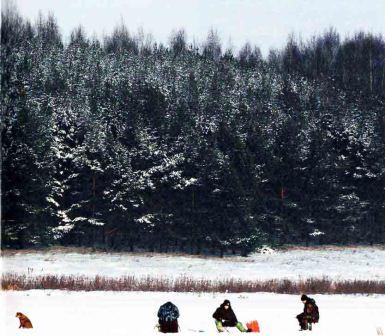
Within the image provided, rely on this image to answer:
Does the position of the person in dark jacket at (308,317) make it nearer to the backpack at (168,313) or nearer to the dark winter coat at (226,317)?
the dark winter coat at (226,317)

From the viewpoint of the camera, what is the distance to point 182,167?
58312mm

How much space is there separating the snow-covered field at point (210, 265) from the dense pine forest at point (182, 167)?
2.07 meters

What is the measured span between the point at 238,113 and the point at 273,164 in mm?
7616

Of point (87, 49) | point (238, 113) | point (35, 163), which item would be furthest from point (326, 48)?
point (35, 163)

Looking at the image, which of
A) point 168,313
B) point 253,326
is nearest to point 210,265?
point 253,326

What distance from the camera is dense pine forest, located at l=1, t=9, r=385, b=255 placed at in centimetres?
5234

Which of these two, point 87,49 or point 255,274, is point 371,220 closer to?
point 255,274

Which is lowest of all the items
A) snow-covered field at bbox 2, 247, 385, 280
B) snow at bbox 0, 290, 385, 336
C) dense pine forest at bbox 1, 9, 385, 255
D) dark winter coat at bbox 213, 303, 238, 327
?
snow at bbox 0, 290, 385, 336

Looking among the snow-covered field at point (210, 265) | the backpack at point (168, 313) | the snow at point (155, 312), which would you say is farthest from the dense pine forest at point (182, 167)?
the backpack at point (168, 313)

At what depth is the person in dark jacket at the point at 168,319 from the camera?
16.8m

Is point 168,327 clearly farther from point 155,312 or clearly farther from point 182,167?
point 182,167

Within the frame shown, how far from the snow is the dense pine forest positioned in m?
22.3

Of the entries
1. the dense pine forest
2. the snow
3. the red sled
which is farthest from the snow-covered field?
the red sled

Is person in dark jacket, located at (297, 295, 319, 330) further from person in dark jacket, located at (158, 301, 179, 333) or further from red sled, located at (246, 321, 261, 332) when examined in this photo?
person in dark jacket, located at (158, 301, 179, 333)
